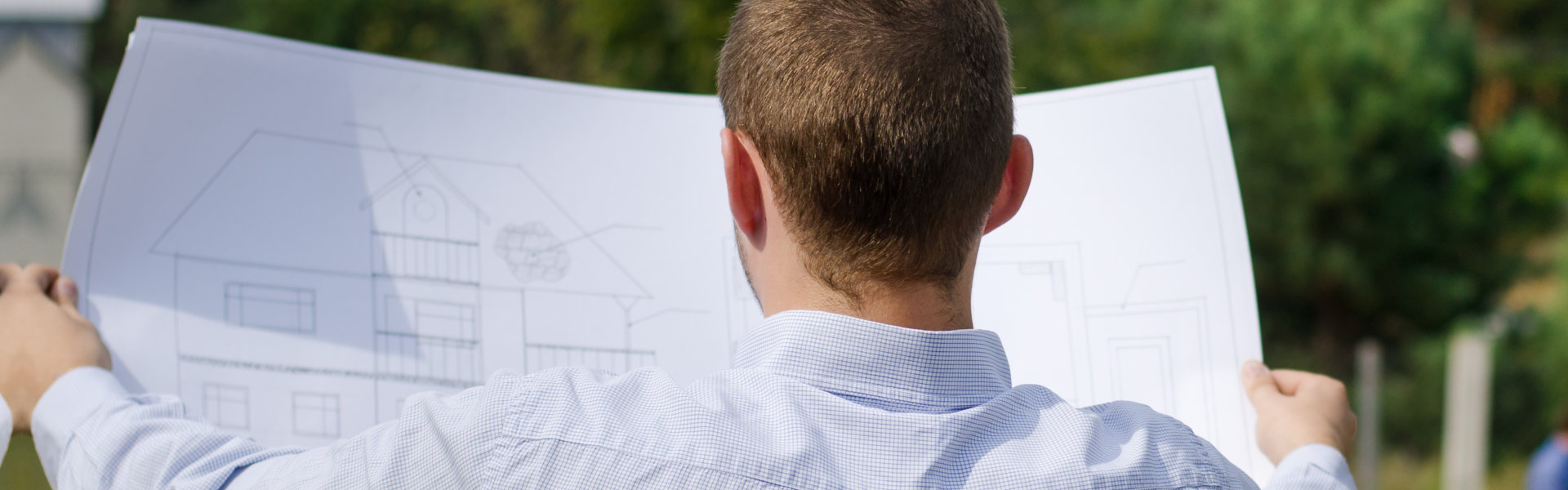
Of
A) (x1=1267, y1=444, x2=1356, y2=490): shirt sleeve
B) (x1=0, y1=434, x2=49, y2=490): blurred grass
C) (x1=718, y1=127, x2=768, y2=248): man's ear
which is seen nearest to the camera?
(x1=718, y1=127, x2=768, y2=248): man's ear

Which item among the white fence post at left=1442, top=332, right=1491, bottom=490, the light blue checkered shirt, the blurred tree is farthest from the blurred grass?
the blurred tree

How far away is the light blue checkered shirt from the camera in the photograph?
0.92 meters

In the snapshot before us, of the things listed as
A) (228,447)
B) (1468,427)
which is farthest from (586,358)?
(1468,427)

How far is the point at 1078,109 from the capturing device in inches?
62.9

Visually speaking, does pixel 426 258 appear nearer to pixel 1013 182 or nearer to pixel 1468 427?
pixel 1013 182

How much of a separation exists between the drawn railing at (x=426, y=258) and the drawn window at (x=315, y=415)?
0.55 feet

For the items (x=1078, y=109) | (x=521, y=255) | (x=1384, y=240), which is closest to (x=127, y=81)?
(x=521, y=255)

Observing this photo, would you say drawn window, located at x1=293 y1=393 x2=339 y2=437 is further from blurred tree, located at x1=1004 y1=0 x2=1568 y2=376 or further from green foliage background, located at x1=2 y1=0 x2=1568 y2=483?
blurred tree, located at x1=1004 y1=0 x2=1568 y2=376

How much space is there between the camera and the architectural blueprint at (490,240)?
1.37 m

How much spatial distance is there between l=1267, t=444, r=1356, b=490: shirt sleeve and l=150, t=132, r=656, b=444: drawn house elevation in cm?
75

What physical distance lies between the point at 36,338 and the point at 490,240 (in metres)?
0.50

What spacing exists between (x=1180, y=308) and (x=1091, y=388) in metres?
0.15

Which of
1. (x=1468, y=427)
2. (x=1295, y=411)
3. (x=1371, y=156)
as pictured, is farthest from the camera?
(x=1371, y=156)

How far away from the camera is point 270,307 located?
4.57 feet
